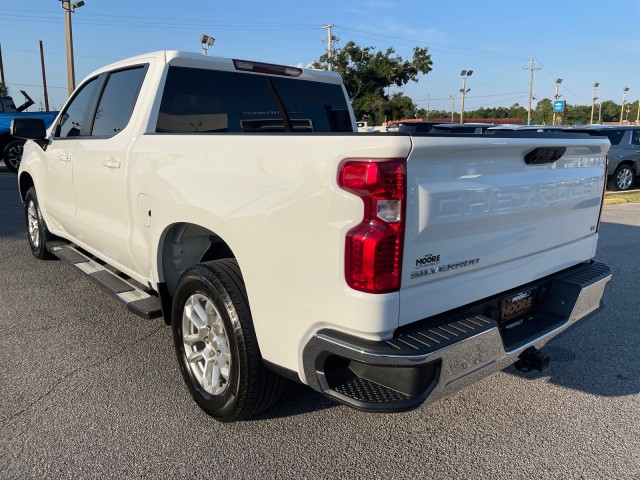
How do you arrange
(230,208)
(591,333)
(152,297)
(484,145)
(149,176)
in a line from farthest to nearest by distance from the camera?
(591,333), (152,297), (149,176), (230,208), (484,145)

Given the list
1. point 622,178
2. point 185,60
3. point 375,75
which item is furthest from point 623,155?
point 375,75

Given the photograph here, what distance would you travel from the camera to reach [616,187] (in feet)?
48.2

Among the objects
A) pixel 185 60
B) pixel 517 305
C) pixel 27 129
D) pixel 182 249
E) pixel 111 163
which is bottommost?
pixel 517 305

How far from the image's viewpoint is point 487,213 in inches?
93.9

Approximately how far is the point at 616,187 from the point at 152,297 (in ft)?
47.8

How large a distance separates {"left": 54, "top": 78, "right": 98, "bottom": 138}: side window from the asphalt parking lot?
70.7 inches

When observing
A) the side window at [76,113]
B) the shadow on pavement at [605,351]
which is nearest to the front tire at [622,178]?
the shadow on pavement at [605,351]

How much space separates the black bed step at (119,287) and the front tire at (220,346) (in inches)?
14.3

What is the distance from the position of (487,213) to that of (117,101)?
116 inches

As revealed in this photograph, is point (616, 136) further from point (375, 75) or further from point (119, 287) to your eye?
point (375, 75)

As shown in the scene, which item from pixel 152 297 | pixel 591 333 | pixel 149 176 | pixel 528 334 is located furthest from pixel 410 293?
pixel 591 333

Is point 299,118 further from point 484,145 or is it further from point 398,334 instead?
point 398,334

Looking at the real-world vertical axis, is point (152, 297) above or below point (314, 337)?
below

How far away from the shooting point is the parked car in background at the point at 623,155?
46.5ft
